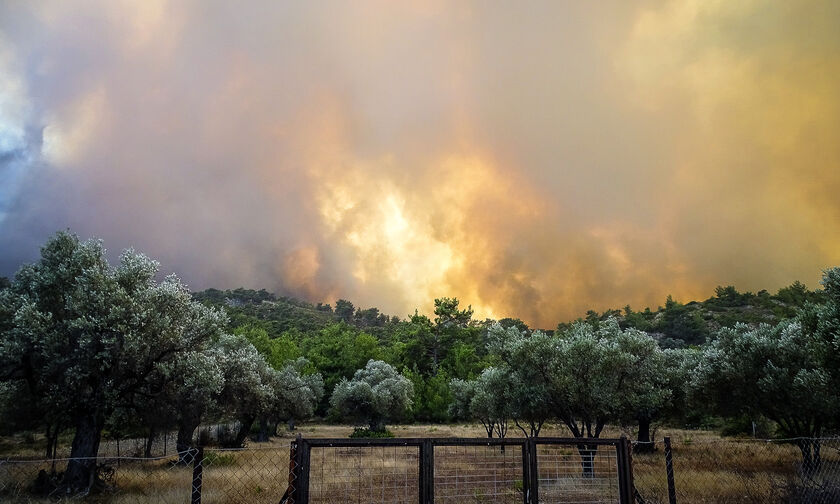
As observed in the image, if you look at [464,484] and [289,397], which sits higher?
[289,397]

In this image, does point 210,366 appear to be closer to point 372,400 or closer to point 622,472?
point 622,472

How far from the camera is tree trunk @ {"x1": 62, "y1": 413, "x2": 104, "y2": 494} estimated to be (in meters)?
17.1

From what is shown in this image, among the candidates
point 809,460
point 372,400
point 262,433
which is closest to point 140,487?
point 809,460

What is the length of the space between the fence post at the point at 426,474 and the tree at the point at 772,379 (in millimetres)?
18536

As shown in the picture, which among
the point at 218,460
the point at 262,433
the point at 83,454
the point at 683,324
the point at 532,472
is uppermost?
the point at 683,324

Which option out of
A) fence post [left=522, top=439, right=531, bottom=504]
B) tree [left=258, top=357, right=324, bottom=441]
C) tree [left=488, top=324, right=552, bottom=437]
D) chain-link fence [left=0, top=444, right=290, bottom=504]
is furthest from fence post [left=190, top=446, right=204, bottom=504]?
tree [left=258, top=357, right=324, bottom=441]

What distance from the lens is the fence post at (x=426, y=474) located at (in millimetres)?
7758

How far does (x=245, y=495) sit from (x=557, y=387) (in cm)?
1568

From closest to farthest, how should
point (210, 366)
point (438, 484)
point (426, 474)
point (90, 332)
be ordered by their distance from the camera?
1. point (426, 474)
2. point (438, 484)
3. point (90, 332)
4. point (210, 366)

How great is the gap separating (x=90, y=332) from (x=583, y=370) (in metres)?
22.3

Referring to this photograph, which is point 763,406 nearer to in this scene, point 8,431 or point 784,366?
point 784,366

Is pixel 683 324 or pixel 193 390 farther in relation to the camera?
pixel 683 324

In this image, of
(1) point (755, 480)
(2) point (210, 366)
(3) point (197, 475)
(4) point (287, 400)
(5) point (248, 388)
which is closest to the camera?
(3) point (197, 475)

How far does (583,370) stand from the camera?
918 inches
